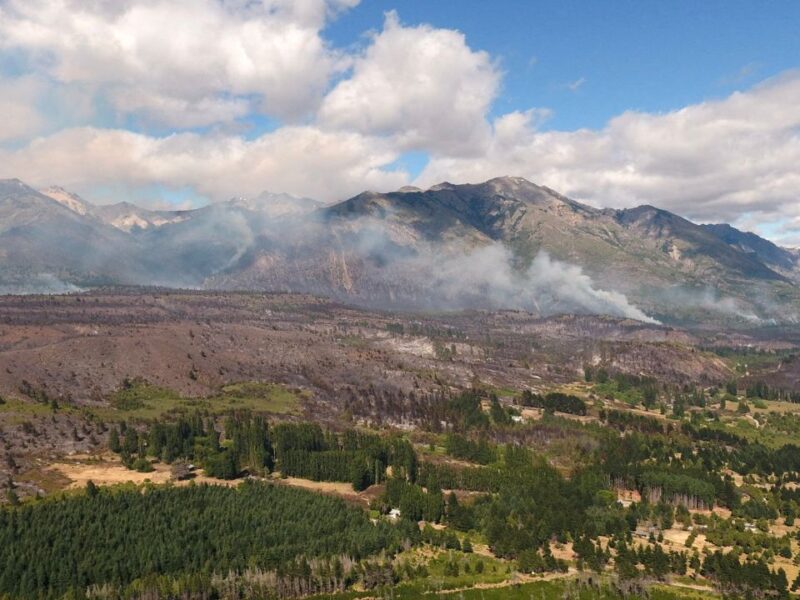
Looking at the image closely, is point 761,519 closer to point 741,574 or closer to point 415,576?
point 741,574

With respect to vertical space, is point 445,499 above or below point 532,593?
above

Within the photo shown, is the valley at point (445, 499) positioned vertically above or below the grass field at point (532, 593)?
above

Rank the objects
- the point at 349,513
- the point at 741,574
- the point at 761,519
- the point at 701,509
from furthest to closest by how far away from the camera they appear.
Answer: the point at 701,509 < the point at 761,519 < the point at 349,513 < the point at 741,574

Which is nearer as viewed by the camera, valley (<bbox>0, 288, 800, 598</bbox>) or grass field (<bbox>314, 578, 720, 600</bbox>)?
grass field (<bbox>314, 578, 720, 600</bbox>)

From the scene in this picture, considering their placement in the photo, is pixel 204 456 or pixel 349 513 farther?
pixel 204 456

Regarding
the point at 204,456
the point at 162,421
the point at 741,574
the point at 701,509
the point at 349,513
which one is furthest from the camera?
the point at 162,421

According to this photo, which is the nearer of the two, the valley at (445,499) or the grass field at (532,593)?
the grass field at (532,593)

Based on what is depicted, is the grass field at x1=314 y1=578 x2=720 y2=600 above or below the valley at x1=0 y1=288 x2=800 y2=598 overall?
below

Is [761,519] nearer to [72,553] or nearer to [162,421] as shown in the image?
[72,553]

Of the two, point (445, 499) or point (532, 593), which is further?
point (445, 499)

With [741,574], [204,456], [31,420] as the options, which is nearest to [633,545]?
[741,574]
